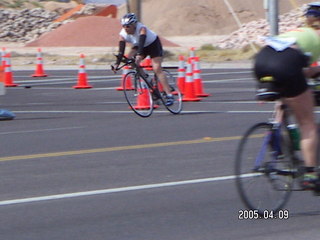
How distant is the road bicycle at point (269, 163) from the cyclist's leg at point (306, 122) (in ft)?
0.27

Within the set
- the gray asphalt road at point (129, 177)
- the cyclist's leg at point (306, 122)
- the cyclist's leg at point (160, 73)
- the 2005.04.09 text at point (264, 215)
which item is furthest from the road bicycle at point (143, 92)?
the cyclist's leg at point (306, 122)

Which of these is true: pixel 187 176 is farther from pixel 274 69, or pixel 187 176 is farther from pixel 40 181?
pixel 274 69

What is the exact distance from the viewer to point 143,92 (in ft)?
53.0

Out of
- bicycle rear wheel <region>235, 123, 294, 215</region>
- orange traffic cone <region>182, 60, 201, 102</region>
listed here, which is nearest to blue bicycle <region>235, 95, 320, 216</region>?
bicycle rear wheel <region>235, 123, 294, 215</region>

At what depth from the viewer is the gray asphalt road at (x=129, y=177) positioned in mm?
7418

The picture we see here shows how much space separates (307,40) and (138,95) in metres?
8.96

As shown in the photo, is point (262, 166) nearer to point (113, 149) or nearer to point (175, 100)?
point (113, 149)

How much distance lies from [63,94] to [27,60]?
18.6m

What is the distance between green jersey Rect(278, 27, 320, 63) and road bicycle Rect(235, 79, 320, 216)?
19.8 inches

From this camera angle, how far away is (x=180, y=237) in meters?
→ 7.09

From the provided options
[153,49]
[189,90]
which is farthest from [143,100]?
[189,90]

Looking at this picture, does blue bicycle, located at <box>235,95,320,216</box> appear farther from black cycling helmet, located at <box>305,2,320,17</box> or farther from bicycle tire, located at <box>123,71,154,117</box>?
bicycle tire, located at <box>123,71,154,117</box>

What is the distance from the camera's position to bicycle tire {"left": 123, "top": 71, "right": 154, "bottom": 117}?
52.1 ft

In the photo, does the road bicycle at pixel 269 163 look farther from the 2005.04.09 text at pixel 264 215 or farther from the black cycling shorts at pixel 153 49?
the black cycling shorts at pixel 153 49
